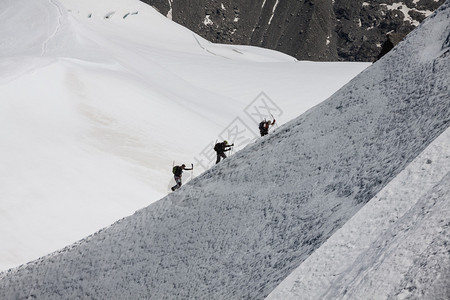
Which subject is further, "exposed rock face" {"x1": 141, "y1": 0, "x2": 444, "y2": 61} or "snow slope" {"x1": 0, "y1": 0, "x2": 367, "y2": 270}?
"exposed rock face" {"x1": 141, "y1": 0, "x2": 444, "y2": 61}

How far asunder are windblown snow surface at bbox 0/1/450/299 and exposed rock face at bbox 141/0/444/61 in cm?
8392

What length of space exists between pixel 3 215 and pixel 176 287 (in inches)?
317

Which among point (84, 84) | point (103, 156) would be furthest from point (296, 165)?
point (84, 84)

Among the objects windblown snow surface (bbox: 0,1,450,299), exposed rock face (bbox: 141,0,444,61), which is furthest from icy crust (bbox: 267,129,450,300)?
exposed rock face (bbox: 141,0,444,61)

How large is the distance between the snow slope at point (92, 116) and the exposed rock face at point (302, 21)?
173ft

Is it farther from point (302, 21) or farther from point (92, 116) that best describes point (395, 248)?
point (302, 21)

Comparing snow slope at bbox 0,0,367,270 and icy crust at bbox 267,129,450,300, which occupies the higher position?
snow slope at bbox 0,0,367,270

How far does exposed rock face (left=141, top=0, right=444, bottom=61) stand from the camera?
9169 cm

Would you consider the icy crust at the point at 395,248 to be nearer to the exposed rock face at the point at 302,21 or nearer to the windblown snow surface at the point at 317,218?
the windblown snow surface at the point at 317,218

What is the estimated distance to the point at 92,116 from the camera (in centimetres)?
2058

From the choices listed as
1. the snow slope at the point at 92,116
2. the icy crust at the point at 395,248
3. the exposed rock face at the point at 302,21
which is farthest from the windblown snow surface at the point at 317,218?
the exposed rock face at the point at 302,21

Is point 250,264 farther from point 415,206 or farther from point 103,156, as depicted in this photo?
point 103,156

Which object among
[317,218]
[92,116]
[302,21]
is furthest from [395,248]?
[302,21]

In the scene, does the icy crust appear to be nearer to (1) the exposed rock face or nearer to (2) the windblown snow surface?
(2) the windblown snow surface
